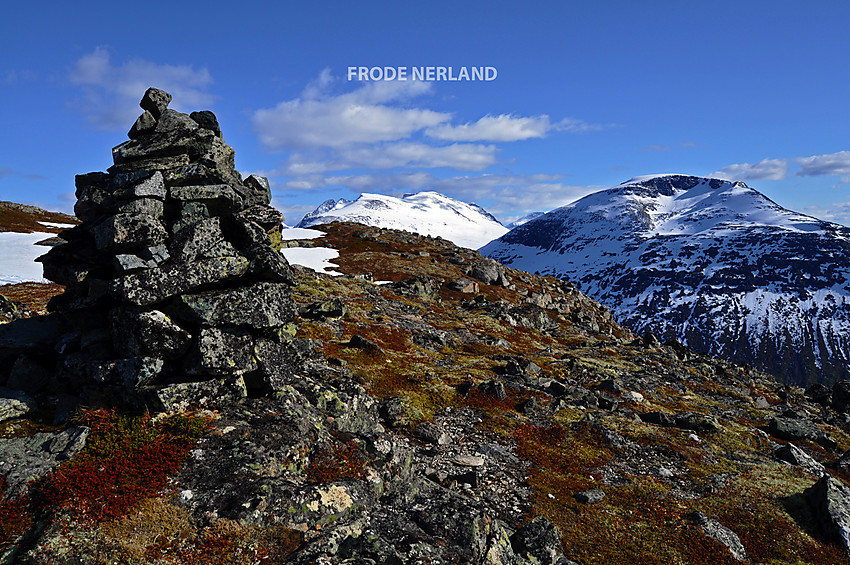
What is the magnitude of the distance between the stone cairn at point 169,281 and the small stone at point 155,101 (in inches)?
4.7

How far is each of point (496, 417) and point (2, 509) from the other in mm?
22680

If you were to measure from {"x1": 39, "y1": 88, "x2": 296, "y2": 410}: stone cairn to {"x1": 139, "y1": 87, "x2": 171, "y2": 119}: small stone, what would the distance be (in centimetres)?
12

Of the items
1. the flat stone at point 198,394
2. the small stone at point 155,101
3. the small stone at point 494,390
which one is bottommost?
the small stone at point 494,390

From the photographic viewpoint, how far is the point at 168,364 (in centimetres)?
1644

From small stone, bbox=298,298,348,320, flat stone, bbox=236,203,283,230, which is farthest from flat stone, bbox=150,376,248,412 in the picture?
small stone, bbox=298,298,348,320

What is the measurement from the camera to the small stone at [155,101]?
1973 cm

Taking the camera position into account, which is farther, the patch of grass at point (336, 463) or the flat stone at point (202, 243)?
the flat stone at point (202, 243)

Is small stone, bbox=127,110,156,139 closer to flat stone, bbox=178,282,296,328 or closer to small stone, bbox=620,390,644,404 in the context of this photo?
flat stone, bbox=178,282,296,328

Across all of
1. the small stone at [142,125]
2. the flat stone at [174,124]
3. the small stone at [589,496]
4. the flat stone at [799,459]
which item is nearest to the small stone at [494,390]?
the small stone at [589,496]

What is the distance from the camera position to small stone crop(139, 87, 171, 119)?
19.7m

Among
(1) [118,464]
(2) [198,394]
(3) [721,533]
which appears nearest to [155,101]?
(2) [198,394]

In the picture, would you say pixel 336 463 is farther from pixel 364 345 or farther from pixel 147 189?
pixel 364 345

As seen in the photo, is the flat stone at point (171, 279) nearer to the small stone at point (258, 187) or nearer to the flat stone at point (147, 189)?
the flat stone at point (147, 189)

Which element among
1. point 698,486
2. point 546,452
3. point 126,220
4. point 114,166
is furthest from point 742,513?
point 114,166
